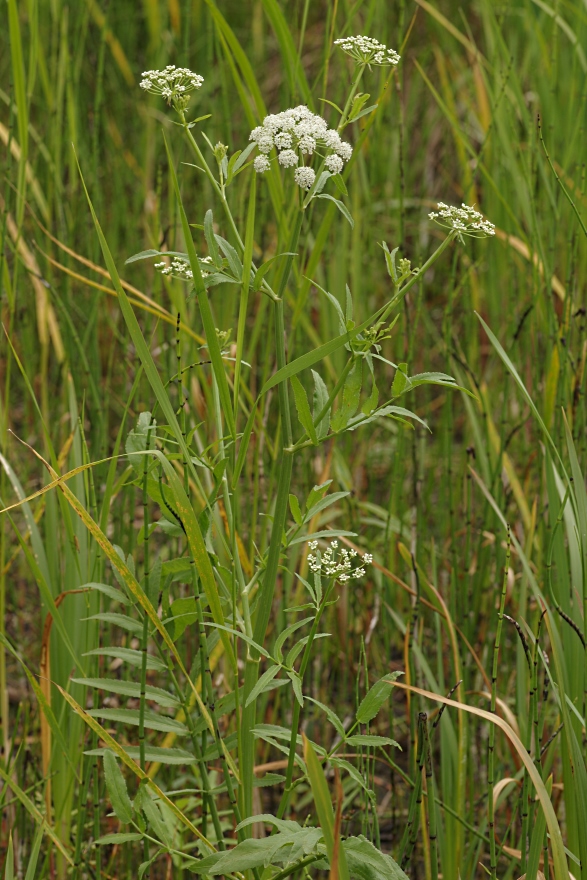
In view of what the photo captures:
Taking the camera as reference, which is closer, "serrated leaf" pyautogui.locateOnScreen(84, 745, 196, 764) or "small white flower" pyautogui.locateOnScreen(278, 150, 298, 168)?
"small white flower" pyautogui.locateOnScreen(278, 150, 298, 168)

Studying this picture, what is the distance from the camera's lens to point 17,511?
6.31ft

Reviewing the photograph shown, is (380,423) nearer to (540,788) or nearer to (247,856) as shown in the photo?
(540,788)

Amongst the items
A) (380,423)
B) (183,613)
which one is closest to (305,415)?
(183,613)

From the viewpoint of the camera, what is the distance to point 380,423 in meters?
1.93

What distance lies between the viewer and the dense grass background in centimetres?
114

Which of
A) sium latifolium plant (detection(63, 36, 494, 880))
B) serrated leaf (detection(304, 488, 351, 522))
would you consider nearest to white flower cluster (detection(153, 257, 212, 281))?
sium latifolium plant (detection(63, 36, 494, 880))

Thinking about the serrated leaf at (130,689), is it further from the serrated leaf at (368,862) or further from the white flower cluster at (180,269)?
the white flower cluster at (180,269)

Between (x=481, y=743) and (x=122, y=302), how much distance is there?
105 cm

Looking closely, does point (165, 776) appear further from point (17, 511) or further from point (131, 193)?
point (131, 193)

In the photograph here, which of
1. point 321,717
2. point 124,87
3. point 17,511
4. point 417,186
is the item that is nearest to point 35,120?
point 124,87

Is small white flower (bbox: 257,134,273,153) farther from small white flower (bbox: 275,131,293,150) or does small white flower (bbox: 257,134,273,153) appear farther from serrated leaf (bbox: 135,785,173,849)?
serrated leaf (bbox: 135,785,173,849)

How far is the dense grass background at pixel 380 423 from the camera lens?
1.14 meters

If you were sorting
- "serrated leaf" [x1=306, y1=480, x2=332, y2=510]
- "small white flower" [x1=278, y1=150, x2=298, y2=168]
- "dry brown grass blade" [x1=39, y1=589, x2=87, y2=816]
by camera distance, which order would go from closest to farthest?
"small white flower" [x1=278, y1=150, x2=298, y2=168]
"serrated leaf" [x1=306, y1=480, x2=332, y2=510]
"dry brown grass blade" [x1=39, y1=589, x2=87, y2=816]

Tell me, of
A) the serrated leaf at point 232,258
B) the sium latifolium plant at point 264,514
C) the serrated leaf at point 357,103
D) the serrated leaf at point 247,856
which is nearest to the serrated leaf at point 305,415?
the sium latifolium plant at point 264,514
